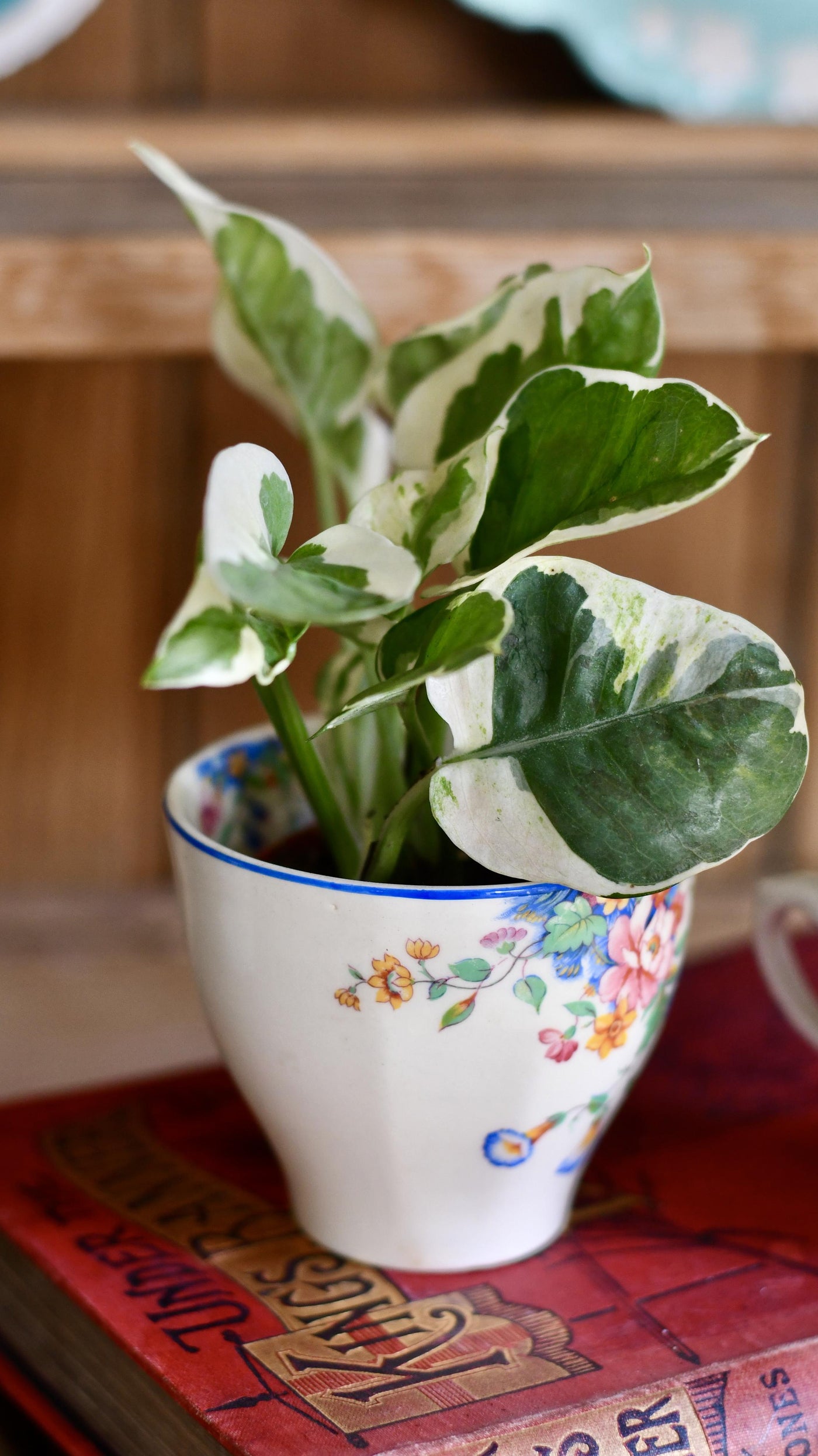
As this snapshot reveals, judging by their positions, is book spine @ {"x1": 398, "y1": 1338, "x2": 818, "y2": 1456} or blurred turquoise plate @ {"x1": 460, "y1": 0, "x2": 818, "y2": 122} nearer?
book spine @ {"x1": 398, "y1": 1338, "x2": 818, "y2": 1456}

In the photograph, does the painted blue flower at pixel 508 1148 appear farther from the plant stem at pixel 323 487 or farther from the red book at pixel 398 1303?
the plant stem at pixel 323 487

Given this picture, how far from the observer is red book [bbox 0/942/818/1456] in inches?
12.5

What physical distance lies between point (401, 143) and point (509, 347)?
0.19m

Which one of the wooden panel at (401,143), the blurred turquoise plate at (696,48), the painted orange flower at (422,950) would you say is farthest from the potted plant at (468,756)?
the blurred turquoise plate at (696,48)

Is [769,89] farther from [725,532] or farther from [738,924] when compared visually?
[738,924]

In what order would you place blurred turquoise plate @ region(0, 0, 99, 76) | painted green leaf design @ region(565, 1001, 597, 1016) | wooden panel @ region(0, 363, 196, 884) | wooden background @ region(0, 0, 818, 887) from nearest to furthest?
painted green leaf design @ region(565, 1001, 597, 1016) → wooden background @ region(0, 0, 818, 887) → blurred turquoise plate @ region(0, 0, 99, 76) → wooden panel @ region(0, 363, 196, 884)

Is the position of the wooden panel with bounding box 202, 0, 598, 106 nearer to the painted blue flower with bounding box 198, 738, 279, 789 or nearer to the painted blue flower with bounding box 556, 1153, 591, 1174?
the painted blue flower with bounding box 198, 738, 279, 789

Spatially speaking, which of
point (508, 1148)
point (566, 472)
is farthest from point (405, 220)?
point (508, 1148)

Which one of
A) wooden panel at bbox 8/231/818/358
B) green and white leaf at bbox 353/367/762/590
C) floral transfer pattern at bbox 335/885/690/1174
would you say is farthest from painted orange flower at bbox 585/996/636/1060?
wooden panel at bbox 8/231/818/358

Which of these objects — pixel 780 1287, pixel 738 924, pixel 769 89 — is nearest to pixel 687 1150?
pixel 780 1287

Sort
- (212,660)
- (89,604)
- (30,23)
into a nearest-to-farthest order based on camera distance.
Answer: (212,660)
(30,23)
(89,604)

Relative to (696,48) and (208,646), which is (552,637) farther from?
(696,48)

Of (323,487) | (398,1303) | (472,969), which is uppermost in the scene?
(323,487)

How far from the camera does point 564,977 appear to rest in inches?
13.2
